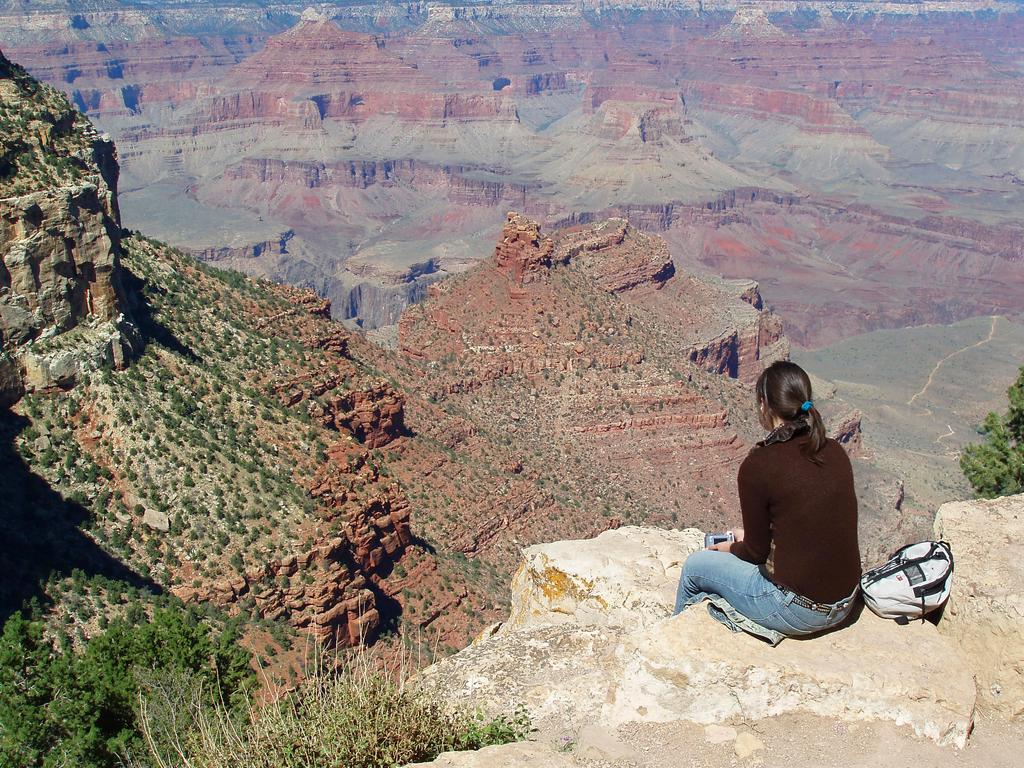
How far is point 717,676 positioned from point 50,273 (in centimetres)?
2160

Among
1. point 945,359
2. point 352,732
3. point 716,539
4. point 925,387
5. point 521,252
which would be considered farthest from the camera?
point 945,359

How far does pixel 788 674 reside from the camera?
407 inches

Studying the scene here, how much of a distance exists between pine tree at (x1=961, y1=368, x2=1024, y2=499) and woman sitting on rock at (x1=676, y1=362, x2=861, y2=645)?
1833cm

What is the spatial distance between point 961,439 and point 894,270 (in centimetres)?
10522

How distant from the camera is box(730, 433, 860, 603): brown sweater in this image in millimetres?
10086

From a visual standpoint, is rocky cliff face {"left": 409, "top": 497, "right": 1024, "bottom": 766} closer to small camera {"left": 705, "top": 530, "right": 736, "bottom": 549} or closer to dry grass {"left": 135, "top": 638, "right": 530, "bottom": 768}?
dry grass {"left": 135, "top": 638, "right": 530, "bottom": 768}

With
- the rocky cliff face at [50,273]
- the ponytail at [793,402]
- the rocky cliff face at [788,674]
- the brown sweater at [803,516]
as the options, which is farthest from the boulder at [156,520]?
the ponytail at [793,402]

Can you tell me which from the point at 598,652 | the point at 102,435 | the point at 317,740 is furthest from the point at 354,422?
the point at 317,740

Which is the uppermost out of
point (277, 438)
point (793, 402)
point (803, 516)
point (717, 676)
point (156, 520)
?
point (793, 402)

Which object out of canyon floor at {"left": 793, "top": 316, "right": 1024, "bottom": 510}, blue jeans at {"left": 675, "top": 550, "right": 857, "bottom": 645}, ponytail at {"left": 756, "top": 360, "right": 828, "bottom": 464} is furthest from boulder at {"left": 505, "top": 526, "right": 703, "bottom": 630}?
canyon floor at {"left": 793, "top": 316, "right": 1024, "bottom": 510}

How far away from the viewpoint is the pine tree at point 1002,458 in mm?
26266

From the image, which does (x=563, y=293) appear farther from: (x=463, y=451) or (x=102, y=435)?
(x=102, y=435)

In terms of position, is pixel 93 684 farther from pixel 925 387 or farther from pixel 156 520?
pixel 925 387

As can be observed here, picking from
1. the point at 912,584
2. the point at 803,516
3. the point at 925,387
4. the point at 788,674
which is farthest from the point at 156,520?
the point at 925,387
